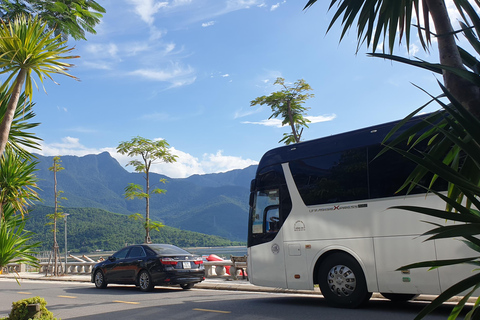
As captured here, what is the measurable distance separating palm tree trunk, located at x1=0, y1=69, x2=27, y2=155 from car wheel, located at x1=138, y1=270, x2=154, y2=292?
11.5 meters

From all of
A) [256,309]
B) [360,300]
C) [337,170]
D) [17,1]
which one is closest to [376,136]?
[337,170]

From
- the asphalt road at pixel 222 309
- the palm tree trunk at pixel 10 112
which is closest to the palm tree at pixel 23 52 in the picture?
the palm tree trunk at pixel 10 112

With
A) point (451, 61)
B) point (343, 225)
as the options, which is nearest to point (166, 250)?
point (343, 225)

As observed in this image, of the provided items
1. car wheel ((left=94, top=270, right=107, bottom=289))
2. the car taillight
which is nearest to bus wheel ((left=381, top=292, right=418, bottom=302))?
the car taillight

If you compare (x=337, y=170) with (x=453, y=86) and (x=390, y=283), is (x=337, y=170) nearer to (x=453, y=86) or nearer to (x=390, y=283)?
(x=390, y=283)

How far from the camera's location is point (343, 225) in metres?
9.88

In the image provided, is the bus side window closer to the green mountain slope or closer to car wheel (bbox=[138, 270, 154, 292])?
car wheel (bbox=[138, 270, 154, 292])

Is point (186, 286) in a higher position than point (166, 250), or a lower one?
lower

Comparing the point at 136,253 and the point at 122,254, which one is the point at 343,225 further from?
the point at 122,254

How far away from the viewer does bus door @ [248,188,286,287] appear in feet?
35.9

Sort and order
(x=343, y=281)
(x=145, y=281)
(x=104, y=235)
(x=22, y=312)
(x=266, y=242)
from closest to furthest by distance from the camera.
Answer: (x=22, y=312)
(x=343, y=281)
(x=266, y=242)
(x=145, y=281)
(x=104, y=235)

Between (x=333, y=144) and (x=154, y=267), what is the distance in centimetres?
812

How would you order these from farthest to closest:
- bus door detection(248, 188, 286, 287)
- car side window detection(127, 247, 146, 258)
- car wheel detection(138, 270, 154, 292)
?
car side window detection(127, 247, 146, 258) < car wheel detection(138, 270, 154, 292) < bus door detection(248, 188, 286, 287)

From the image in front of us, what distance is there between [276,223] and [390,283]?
3053 millimetres
